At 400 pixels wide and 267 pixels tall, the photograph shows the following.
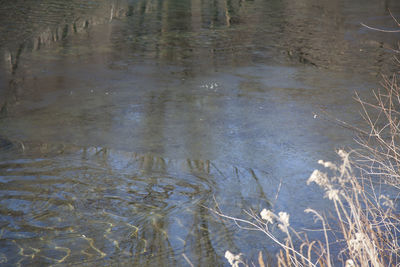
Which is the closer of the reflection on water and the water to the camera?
the reflection on water

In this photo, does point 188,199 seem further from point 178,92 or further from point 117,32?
point 117,32

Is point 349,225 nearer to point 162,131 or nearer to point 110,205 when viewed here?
point 110,205

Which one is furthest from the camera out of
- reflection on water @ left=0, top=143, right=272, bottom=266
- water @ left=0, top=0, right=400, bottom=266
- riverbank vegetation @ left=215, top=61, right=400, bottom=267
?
water @ left=0, top=0, right=400, bottom=266

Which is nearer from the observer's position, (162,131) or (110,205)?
(110,205)

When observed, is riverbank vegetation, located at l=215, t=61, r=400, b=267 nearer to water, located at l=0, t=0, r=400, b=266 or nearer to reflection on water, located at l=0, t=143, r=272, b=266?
water, located at l=0, t=0, r=400, b=266

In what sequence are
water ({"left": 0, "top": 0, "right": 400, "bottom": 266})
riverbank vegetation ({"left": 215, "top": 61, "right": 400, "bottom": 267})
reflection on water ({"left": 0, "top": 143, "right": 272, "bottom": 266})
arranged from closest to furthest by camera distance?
riverbank vegetation ({"left": 215, "top": 61, "right": 400, "bottom": 267}) → reflection on water ({"left": 0, "top": 143, "right": 272, "bottom": 266}) → water ({"left": 0, "top": 0, "right": 400, "bottom": 266})

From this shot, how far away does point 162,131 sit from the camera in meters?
6.19

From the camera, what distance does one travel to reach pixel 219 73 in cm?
892

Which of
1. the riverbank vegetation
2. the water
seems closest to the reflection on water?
the water

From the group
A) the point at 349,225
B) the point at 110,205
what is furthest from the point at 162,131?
the point at 349,225

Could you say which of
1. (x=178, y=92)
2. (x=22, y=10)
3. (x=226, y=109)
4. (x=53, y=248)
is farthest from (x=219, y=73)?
(x=22, y=10)

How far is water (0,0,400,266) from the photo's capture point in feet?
12.9

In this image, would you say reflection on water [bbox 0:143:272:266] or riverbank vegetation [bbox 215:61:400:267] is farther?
reflection on water [bbox 0:143:272:266]

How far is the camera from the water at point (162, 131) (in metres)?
3.94
